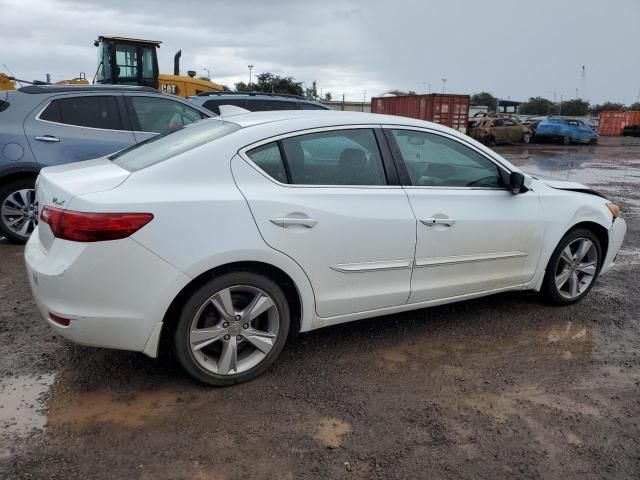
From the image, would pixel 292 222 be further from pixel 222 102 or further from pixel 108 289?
pixel 222 102

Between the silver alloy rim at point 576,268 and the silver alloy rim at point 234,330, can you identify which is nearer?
the silver alloy rim at point 234,330

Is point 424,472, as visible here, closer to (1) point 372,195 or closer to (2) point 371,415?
(2) point 371,415

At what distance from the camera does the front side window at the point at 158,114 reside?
21.5 feet

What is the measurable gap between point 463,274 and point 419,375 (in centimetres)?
86

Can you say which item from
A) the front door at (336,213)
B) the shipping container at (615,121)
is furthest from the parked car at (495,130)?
the front door at (336,213)

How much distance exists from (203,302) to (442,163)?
6.48 ft

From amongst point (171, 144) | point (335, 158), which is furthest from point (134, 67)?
point (335, 158)

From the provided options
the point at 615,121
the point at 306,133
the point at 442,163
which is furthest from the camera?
the point at 615,121

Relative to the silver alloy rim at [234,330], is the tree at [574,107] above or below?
above

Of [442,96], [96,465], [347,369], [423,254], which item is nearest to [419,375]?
[347,369]

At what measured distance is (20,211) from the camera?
6023 mm

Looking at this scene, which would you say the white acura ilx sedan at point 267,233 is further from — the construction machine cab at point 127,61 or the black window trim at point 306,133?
the construction machine cab at point 127,61

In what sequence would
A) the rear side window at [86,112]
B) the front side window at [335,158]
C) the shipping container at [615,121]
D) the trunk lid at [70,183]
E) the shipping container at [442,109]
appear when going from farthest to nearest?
the shipping container at [615,121] → the shipping container at [442,109] → the rear side window at [86,112] → the front side window at [335,158] → the trunk lid at [70,183]

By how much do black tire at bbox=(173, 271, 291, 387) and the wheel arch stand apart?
0.10 ft
